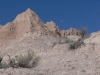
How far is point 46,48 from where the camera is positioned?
1205 inches

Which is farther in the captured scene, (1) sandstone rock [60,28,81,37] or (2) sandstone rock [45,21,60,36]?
(1) sandstone rock [60,28,81,37]

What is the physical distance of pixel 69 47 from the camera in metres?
28.8

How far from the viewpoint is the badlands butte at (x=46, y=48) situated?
730 inches

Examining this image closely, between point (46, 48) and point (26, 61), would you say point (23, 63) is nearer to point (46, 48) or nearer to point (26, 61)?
point (26, 61)

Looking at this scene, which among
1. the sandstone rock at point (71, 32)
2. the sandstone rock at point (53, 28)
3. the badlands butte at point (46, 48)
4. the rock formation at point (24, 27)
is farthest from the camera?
the sandstone rock at point (71, 32)

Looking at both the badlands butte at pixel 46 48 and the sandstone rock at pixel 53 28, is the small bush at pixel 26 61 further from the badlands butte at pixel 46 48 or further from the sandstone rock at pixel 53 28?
the sandstone rock at pixel 53 28

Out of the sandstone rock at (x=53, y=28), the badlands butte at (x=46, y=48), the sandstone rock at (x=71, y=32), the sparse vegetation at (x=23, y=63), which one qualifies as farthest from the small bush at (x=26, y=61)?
the sandstone rock at (x=71, y=32)

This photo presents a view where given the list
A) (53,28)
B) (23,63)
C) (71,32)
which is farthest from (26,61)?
(71,32)

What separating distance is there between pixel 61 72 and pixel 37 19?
878 inches

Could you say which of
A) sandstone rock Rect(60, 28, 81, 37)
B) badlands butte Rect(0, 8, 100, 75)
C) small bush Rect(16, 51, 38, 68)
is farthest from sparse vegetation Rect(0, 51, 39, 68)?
sandstone rock Rect(60, 28, 81, 37)

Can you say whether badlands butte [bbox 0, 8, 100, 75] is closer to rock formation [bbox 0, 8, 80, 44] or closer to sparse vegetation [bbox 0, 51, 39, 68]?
rock formation [bbox 0, 8, 80, 44]

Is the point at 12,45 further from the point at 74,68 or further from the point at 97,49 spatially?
the point at 74,68

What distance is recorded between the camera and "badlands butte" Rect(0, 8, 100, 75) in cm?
1855

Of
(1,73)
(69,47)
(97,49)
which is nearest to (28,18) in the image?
(69,47)
